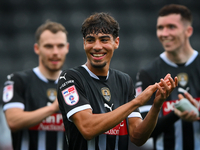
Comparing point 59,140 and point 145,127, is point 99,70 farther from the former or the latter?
point 59,140

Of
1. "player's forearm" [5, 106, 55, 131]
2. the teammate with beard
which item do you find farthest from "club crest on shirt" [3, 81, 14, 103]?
the teammate with beard

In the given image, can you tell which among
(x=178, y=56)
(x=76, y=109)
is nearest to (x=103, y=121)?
(x=76, y=109)

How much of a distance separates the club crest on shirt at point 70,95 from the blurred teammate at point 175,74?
59.1 inches

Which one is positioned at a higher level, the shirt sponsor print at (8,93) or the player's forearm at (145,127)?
the shirt sponsor print at (8,93)

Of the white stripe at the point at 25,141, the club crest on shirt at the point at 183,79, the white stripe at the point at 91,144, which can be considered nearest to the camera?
the white stripe at the point at 91,144

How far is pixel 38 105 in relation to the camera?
12.0 feet

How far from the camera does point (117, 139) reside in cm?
252

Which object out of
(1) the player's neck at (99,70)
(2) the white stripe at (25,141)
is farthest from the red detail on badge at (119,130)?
(2) the white stripe at (25,141)

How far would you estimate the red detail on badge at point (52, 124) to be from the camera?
3605 mm

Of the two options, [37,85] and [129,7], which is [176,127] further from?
[129,7]

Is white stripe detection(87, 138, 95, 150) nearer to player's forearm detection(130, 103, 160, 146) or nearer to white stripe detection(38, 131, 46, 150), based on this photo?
player's forearm detection(130, 103, 160, 146)

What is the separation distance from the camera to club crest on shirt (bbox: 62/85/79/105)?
7.58ft

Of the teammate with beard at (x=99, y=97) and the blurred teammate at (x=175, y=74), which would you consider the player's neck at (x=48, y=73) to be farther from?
the teammate with beard at (x=99, y=97)

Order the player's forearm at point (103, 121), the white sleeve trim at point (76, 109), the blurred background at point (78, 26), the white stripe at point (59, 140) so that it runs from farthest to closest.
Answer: the blurred background at point (78, 26), the white stripe at point (59, 140), the white sleeve trim at point (76, 109), the player's forearm at point (103, 121)
